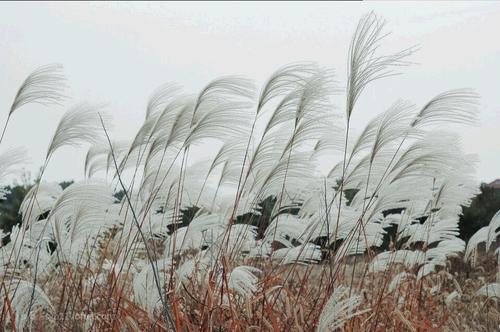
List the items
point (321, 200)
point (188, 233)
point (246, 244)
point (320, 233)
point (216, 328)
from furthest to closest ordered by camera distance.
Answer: point (246, 244), point (321, 200), point (320, 233), point (188, 233), point (216, 328)

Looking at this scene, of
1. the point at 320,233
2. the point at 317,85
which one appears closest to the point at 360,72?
the point at 317,85

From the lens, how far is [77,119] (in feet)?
11.4

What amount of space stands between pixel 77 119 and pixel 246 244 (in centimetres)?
128

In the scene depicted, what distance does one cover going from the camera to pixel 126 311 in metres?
3.21

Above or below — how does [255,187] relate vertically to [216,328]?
above

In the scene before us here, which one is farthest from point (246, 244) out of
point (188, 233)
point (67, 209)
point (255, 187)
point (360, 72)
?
point (360, 72)

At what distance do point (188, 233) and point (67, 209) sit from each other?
59 cm

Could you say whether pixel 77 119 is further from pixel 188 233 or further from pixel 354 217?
pixel 354 217

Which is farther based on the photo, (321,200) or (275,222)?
(321,200)

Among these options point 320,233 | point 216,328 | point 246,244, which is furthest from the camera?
point 246,244

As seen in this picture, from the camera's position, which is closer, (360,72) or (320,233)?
(360,72)

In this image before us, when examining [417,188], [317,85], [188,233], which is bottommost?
[188,233]

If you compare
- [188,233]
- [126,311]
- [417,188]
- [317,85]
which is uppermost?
[317,85]

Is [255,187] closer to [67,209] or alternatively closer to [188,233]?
[188,233]
